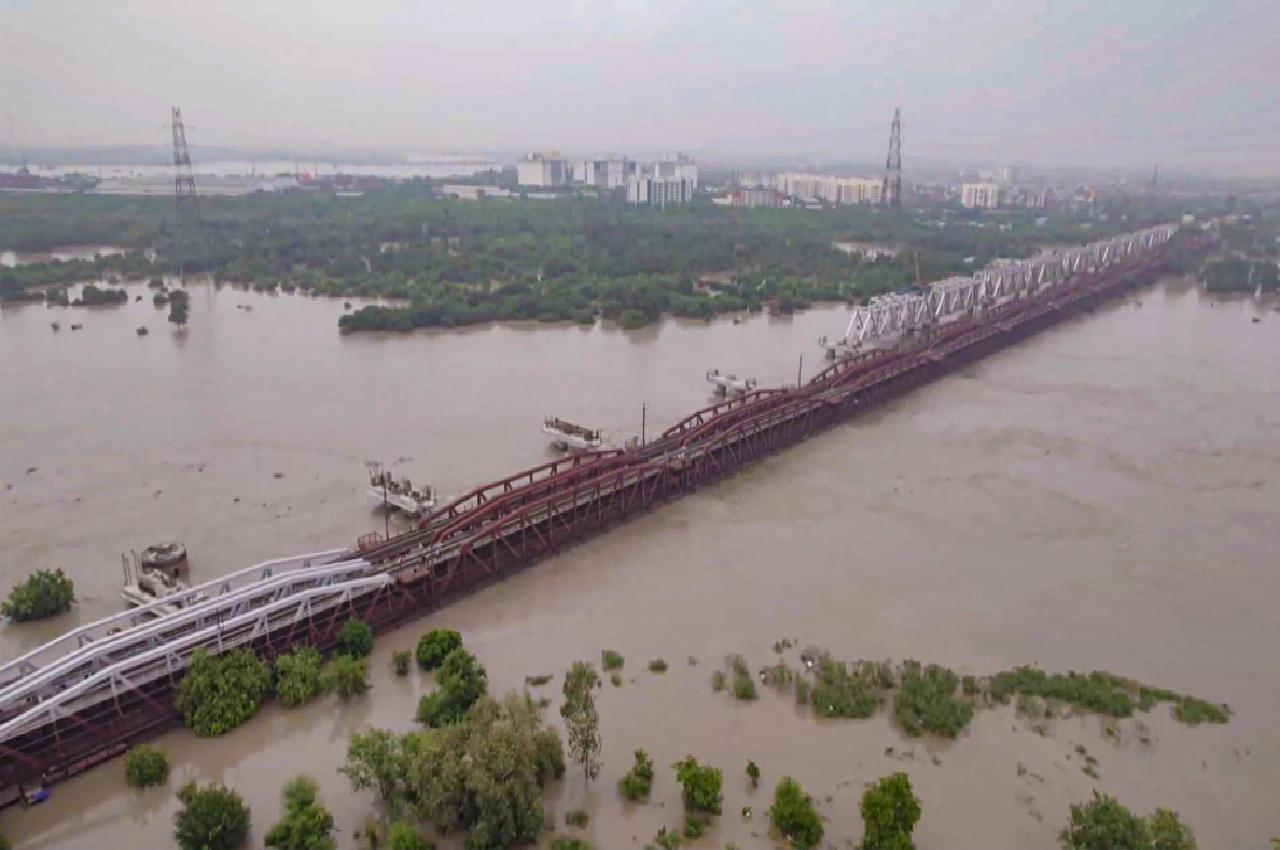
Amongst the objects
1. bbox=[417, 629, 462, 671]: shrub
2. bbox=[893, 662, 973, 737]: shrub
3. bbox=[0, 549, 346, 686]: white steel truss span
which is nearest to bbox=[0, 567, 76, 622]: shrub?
bbox=[0, 549, 346, 686]: white steel truss span

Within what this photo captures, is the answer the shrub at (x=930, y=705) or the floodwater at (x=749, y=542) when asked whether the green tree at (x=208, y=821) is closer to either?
the floodwater at (x=749, y=542)

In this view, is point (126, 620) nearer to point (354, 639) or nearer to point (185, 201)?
point (354, 639)

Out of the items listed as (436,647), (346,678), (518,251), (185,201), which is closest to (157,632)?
(346,678)

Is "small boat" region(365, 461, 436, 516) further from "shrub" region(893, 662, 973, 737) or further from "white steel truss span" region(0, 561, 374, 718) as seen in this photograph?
"shrub" region(893, 662, 973, 737)

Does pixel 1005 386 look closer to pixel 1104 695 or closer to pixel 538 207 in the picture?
pixel 1104 695

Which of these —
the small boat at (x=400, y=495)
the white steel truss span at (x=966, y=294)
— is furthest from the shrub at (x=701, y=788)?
the white steel truss span at (x=966, y=294)

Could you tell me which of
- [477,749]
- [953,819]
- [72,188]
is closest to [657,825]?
[477,749]
